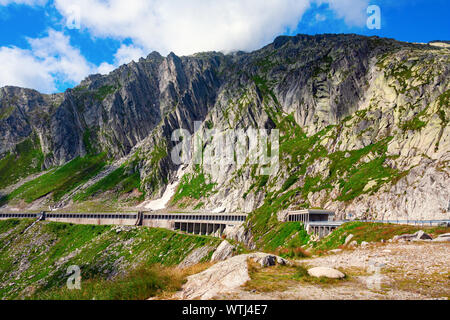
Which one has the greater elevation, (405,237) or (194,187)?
Answer: (405,237)

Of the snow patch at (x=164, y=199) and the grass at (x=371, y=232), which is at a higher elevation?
the grass at (x=371, y=232)

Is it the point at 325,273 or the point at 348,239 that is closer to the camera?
the point at 325,273

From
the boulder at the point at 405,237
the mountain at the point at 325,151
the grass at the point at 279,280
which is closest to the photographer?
the grass at the point at 279,280

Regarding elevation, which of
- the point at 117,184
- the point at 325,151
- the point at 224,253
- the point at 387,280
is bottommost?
the point at 224,253

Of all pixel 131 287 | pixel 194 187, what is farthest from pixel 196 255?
pixel 194 187

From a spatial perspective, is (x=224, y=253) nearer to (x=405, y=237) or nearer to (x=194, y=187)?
(x=405, y=237)

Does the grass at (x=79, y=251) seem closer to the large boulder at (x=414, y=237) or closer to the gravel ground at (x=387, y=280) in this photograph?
the large boulder at (x=414, y=237)

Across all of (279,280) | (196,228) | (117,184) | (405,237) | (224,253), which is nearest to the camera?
(279,280)

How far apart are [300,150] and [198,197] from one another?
5722 centimetres

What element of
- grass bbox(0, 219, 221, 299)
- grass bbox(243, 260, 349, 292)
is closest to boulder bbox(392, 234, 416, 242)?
grass bbox(243, 260, 349, 292)

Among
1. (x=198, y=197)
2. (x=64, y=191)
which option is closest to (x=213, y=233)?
(x=198, y=197)

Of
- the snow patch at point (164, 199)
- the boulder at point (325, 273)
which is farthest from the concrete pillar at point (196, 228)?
the boulder at point (325, 273)
